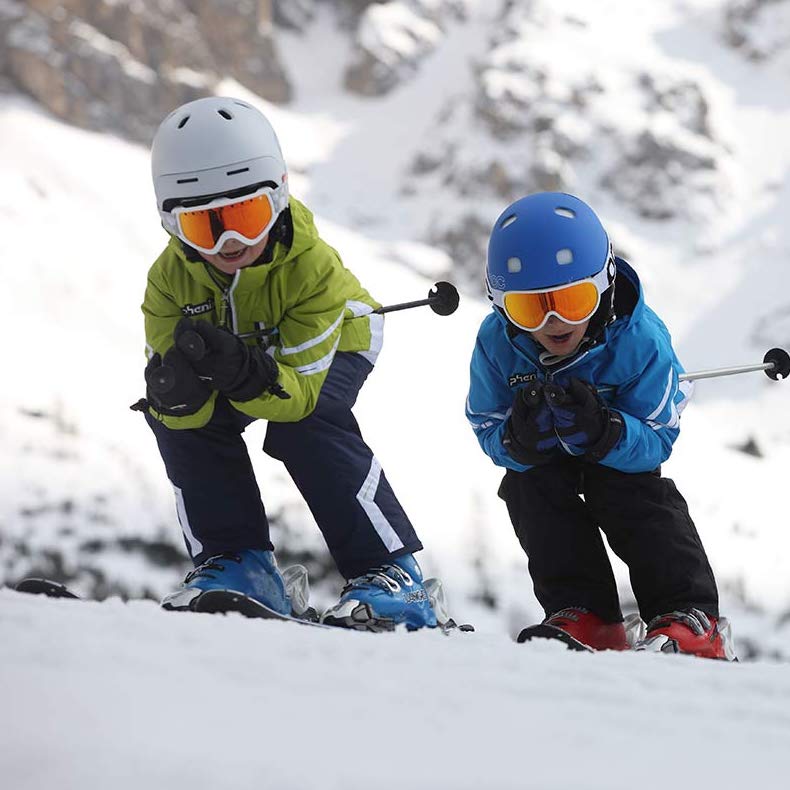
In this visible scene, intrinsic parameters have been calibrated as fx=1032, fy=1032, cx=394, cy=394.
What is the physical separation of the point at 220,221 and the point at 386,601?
1116 mm

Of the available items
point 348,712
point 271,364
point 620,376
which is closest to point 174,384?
point 271,364

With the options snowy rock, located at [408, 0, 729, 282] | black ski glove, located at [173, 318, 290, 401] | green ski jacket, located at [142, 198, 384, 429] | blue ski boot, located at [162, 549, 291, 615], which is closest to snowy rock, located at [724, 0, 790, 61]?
snowy rock, located at [408, 0, 729, 282]

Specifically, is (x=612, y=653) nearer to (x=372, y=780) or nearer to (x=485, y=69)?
(x=372, y=780)

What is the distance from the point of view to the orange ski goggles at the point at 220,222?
8.95 ft

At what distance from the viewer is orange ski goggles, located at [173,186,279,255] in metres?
2.73

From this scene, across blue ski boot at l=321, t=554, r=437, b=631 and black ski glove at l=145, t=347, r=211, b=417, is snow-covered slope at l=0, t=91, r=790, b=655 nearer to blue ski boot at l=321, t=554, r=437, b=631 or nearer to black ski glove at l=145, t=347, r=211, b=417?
blue ski boot at l=321, t=554, r=437, b=631

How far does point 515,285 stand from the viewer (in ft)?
9.04

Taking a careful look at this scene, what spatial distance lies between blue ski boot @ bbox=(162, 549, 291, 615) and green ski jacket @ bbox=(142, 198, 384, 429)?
0.41m

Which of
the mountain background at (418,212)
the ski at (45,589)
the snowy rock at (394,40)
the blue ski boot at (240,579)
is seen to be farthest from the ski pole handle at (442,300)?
the snowy rock at (394,40)

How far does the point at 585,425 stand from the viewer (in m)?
2.69

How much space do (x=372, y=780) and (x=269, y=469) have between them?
666 cm

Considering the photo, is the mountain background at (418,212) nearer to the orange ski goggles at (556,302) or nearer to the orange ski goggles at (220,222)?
the orange ski goggles at (220,222)

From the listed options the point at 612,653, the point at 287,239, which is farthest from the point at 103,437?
the point at 612,653

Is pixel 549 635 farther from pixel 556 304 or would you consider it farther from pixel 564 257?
pixel 564 257
